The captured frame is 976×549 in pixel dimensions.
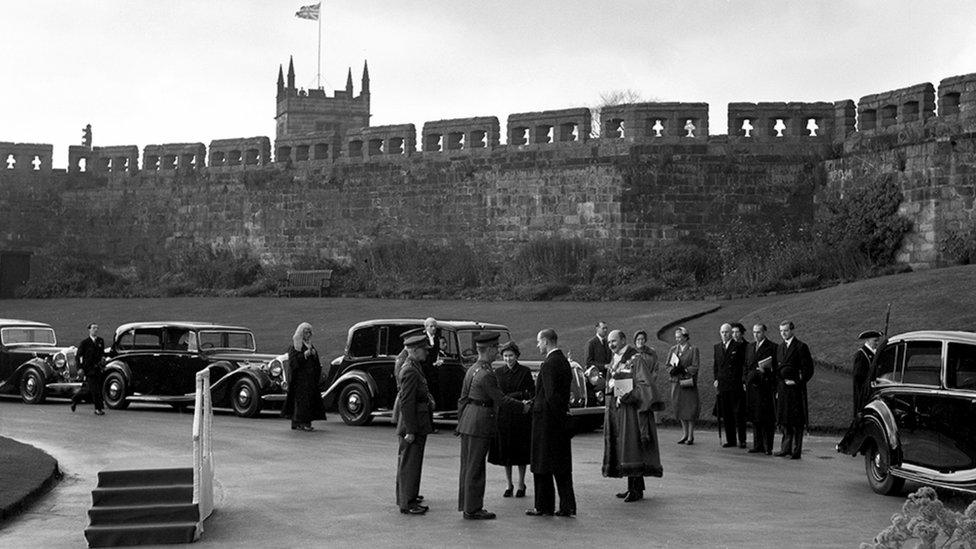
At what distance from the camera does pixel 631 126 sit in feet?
100

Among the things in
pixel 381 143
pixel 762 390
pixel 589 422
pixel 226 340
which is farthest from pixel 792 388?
pixel 381 143

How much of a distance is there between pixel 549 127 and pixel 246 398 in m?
14.7

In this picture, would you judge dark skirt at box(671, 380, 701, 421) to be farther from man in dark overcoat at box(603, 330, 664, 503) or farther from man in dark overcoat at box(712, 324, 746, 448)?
man in dark overcoat at box(603, 330, 664, 503)

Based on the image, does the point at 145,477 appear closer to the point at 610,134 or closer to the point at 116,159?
the point at 610,134

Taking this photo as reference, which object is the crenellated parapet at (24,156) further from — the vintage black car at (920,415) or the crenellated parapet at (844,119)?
the vintage black car at (920,415)

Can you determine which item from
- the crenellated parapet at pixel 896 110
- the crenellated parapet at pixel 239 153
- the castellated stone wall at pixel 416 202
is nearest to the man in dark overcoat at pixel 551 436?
the crenellated parapet at pixel 896 110

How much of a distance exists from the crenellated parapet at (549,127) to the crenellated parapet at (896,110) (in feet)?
21.8

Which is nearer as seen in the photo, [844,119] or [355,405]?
[355,405]

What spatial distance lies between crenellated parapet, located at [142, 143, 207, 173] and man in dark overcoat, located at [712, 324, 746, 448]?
84.4 feet

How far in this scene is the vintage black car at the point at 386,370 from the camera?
58.1 feet

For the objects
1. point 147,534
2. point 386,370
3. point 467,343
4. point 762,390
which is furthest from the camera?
point 386,370

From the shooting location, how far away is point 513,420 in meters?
11.4

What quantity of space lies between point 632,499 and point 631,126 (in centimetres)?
2016

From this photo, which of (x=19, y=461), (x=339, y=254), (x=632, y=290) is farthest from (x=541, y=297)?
(x=19, y=461)
